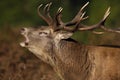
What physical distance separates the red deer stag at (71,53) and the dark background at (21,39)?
4.71 feet

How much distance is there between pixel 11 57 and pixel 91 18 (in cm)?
889

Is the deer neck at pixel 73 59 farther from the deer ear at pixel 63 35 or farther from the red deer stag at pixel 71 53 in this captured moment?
the deer ear at pixel 63 35

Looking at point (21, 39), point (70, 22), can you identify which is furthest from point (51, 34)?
→ point (21, 39)

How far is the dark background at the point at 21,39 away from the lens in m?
14.4

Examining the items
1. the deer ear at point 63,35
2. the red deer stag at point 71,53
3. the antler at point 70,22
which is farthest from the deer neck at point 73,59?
the antler at point 70,22

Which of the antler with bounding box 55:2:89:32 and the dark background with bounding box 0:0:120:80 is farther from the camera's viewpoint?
the dark background with bounding box 0:0:120:80

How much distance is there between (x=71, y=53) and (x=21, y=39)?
7589 mm

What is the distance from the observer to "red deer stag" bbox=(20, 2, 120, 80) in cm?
1176

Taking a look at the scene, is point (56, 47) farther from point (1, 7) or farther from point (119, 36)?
point (1, 7)

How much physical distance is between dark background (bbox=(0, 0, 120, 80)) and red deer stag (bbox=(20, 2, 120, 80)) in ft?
4.71

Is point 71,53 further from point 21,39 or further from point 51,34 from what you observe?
point 21,39

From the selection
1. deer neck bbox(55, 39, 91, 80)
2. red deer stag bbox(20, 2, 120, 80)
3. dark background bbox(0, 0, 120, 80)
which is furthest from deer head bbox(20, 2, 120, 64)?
dark background bbox(0, 0, 120, 80)

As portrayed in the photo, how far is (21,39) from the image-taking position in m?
19.5

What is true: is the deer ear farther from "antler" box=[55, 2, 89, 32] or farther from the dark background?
the dark background
